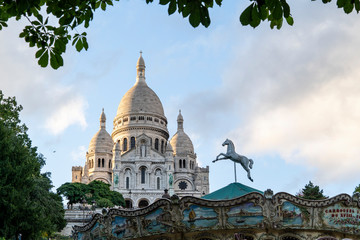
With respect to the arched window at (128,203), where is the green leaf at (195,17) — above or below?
below

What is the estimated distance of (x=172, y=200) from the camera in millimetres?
17078

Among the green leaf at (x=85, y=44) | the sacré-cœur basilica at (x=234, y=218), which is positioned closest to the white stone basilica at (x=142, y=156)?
the sacré-cœur basilica at (x=234, y=218)

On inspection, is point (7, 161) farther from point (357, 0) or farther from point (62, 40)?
point (357, 0)

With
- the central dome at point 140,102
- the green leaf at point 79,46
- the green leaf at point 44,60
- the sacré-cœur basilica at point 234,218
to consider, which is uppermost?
the central dome at point 140,102

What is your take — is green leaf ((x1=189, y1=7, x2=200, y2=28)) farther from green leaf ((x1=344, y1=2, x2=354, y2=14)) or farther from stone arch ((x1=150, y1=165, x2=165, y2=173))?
stone arch ((x1=150, y1=165, x2=165, y2=173))

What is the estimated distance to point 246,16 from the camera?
19.1 feet

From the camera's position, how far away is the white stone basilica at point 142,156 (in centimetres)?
6944

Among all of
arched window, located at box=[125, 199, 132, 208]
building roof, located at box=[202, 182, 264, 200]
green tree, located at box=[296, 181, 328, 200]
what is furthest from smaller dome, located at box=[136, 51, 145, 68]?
building roof, located at box=[202, 182, 264, 200]

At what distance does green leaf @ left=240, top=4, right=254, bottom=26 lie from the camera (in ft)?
19.0

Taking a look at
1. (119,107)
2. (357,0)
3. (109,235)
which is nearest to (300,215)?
(109,235)

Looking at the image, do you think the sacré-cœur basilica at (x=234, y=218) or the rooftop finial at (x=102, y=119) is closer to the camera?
the sacré-cœur basilica at (x=234, y=218)

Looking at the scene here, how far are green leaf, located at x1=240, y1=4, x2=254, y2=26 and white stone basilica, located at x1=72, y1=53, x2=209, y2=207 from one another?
205ft

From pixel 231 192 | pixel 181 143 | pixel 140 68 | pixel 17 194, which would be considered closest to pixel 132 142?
pixel 181 143

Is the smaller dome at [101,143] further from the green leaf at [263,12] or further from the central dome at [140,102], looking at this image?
the green leaf at [263,12]
